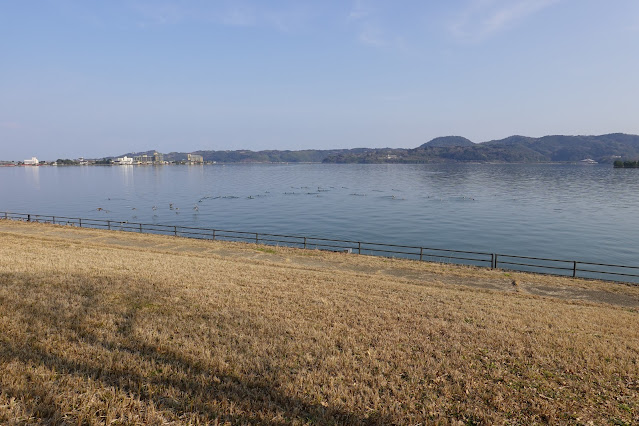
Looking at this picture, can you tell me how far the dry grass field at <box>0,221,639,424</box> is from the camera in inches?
252

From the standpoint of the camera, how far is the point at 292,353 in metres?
8.84

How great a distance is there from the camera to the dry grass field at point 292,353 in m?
6.39

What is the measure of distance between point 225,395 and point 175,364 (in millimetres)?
1617

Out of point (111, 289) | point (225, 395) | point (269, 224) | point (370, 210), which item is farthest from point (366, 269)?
point (370, 210)

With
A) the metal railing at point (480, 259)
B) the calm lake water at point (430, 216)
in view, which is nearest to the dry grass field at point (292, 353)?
the metal railing at point (480, 259)

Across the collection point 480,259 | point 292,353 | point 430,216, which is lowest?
point 480,259

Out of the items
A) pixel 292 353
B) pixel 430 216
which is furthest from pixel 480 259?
pixel 430 216

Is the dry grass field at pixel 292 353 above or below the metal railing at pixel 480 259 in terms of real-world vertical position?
above

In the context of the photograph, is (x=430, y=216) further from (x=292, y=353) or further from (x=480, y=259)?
(x=292, y=353)

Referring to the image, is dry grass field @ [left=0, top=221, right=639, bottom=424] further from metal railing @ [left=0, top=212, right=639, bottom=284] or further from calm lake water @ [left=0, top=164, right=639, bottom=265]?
calm lake water @ [left=0, top=164, right=639, bottom=265]

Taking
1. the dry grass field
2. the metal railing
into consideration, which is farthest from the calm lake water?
the dry grass field

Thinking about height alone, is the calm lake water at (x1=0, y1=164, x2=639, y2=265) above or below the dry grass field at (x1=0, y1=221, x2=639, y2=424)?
below

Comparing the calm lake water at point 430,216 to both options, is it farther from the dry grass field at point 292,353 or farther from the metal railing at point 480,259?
the dry grass field at point 292,353

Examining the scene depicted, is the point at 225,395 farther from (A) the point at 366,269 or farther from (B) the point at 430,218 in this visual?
(B) the point at 430,218
